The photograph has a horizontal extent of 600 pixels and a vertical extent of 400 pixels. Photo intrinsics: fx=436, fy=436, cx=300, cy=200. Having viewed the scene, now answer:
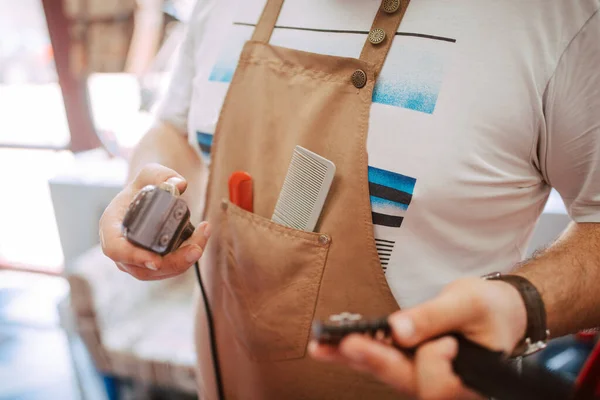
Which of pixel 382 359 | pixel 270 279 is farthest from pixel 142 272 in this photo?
pixel 382 359

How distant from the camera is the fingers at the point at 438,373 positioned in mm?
442

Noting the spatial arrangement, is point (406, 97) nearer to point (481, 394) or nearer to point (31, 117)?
point (481, 394)

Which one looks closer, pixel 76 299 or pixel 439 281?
pixel 439 281

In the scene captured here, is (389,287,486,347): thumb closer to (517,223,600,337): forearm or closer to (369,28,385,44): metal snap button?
(517,223,600,337): forearm

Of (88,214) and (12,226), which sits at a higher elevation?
(88,214)

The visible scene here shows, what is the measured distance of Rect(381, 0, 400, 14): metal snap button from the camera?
69cm

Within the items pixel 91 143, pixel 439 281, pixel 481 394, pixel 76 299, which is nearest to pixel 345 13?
pixel 439 281

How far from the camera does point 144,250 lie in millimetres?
656

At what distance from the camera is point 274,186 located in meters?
0.77

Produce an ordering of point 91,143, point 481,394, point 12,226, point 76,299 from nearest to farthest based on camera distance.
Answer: point 481,394 → point 76,299 → point 91,143 → point 12,226

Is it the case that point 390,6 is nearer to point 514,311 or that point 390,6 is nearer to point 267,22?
point 267,22

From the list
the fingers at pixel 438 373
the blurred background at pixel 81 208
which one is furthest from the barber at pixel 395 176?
the blurred background at pixel 81 208

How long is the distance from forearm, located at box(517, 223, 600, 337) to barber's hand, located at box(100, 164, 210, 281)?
48 centimetres

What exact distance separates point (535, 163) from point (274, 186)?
42 cm
